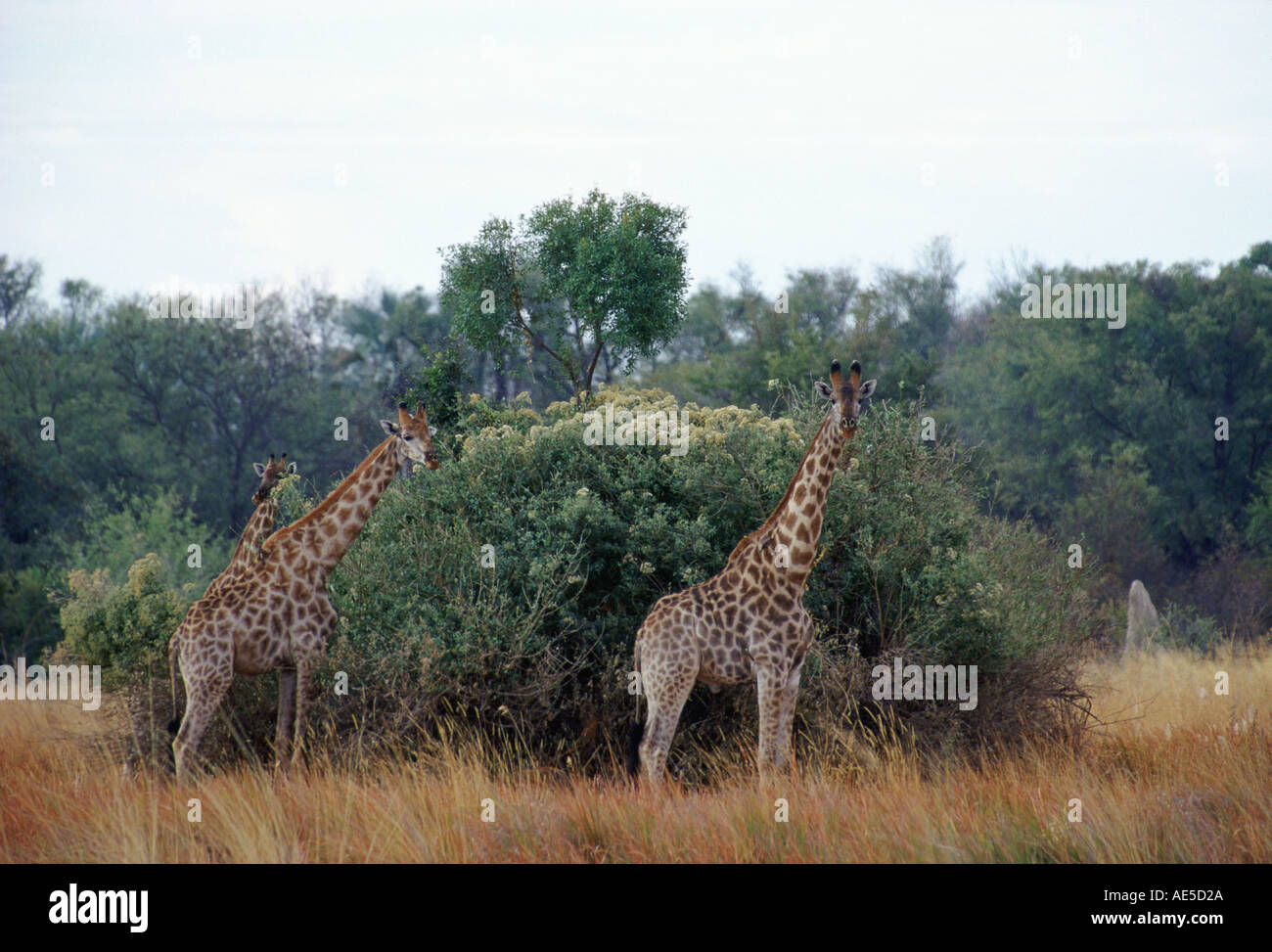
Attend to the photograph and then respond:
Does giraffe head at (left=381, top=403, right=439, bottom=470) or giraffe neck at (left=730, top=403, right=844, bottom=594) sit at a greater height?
giraffe head at (left=381, top=403, right=439, bottom=470)

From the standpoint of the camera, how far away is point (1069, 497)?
30.9 metres

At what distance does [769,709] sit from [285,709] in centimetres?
366

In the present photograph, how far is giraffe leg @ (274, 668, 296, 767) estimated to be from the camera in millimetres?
8875

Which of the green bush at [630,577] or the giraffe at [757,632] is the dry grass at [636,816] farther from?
the green bush at [630,577]

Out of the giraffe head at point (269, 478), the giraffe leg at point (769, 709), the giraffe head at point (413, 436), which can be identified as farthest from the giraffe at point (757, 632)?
the giraffe head at point (269, 478)

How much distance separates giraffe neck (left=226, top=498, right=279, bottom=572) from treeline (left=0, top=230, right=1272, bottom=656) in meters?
13.4

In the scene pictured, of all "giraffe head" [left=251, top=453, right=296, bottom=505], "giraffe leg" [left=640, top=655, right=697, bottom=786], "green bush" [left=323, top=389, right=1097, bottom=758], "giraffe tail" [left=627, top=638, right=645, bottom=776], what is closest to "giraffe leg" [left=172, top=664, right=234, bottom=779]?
"green bush" [left=323, top=389, right=1097, bottom=758]

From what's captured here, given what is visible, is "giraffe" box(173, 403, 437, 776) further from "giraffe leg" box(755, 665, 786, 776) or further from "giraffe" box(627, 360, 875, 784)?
"giraffe leg" box(755, 665, 786, 776)

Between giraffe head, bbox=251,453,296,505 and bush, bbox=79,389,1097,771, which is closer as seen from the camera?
bush, bbox=79,389,1097,771

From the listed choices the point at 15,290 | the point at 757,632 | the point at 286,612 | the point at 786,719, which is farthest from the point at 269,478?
the point at 15,290

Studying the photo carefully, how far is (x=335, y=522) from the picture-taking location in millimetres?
9156

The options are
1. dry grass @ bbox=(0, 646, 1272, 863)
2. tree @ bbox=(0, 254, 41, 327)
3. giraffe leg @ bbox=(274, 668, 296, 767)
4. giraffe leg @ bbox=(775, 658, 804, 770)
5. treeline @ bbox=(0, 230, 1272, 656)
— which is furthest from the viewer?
tree @ bbox=(0, 254, 41, 327)
